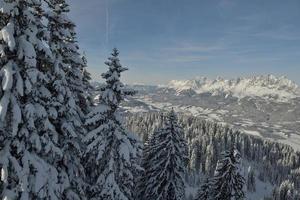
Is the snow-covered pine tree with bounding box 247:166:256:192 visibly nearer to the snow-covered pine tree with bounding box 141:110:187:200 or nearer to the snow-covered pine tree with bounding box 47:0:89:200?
the snow-covered pine tree with bounding box 141:110:187:200

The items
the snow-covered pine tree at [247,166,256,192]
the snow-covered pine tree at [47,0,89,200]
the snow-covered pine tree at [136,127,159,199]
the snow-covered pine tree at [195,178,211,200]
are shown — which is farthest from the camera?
the snow-covered pine tree at [247,166,256,192]

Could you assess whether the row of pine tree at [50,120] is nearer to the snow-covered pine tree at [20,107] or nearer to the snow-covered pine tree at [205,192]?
the snow-covered pine tree at [20,107]

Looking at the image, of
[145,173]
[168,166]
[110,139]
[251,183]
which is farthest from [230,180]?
[251,183]

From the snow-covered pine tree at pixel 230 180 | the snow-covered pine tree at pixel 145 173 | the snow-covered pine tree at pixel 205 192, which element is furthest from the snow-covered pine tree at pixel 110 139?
the snow-covered pine tree at pixel 205 192


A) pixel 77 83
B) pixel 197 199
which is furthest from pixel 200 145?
pixel 77 83

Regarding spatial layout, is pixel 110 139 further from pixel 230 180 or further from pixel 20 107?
pixel 230 180

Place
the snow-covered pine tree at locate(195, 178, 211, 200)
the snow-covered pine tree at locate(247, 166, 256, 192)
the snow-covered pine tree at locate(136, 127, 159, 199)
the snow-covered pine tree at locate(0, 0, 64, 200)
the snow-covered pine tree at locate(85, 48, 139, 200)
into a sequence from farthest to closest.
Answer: the snow-covered pine tree at locate(247, 166, 256, 192), the snow-covered pine tree at locate(195, 178, 211, 200), the snow-covered pine tree at locate(136, 127, 159, 199), the snow-covered pine tree at locate(85, 48, 139, 200), the snow-covered pine tree at locate(0, 0, 64, 200)

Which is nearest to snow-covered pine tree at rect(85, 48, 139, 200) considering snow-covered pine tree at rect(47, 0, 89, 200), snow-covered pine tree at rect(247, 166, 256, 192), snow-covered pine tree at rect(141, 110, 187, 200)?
snow-covered pine tree at rect(47, 0, 89, 200)
